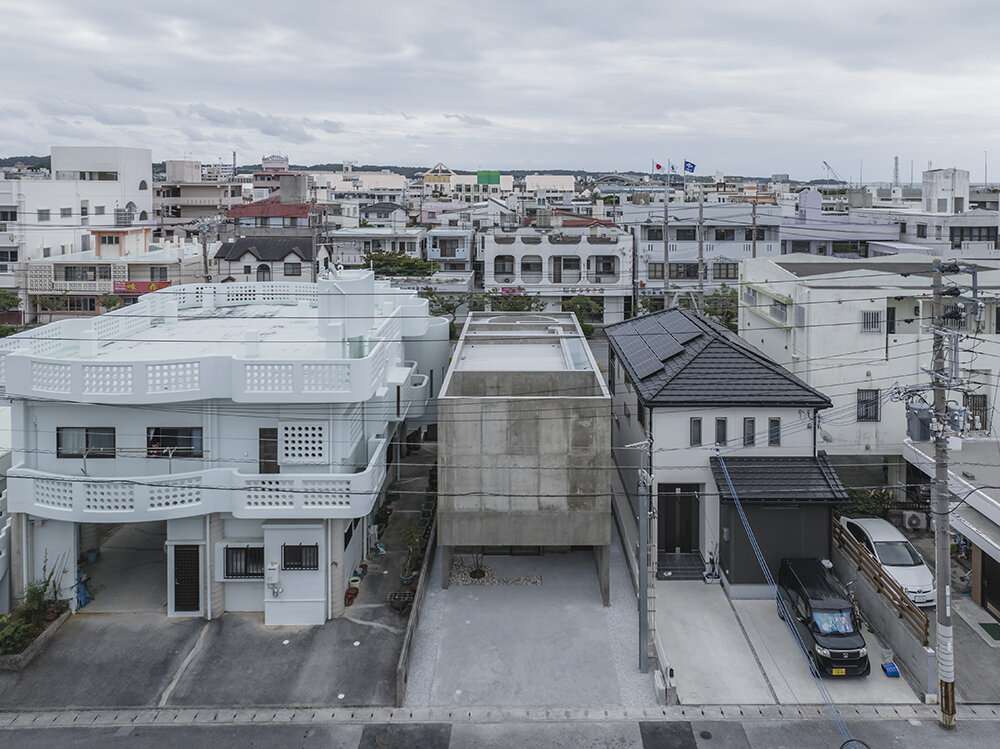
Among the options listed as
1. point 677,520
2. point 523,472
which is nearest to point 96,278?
point 523,472

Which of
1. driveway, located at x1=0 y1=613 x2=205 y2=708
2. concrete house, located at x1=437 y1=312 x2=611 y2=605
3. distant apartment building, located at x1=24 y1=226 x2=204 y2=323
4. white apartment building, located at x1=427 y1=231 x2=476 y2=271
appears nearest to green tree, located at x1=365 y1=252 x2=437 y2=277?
white apartment building, located at x1=427 y1=231 x2=476 y2=271

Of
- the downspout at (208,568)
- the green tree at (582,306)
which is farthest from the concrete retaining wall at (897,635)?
the green tree at (582,306)

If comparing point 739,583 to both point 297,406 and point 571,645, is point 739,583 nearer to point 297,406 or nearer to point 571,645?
point 571,645

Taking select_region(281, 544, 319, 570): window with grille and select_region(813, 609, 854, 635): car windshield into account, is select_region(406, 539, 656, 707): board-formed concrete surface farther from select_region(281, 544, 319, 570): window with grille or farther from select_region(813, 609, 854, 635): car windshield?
select_region(813, 609, 854, 635): car windshield

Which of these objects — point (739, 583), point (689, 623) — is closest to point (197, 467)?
point (689, 623)

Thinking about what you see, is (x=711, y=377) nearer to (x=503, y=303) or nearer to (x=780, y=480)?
(x=780, y=480)

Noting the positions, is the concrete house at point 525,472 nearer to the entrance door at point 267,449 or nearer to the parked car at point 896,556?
the entrance door at point 267,449
